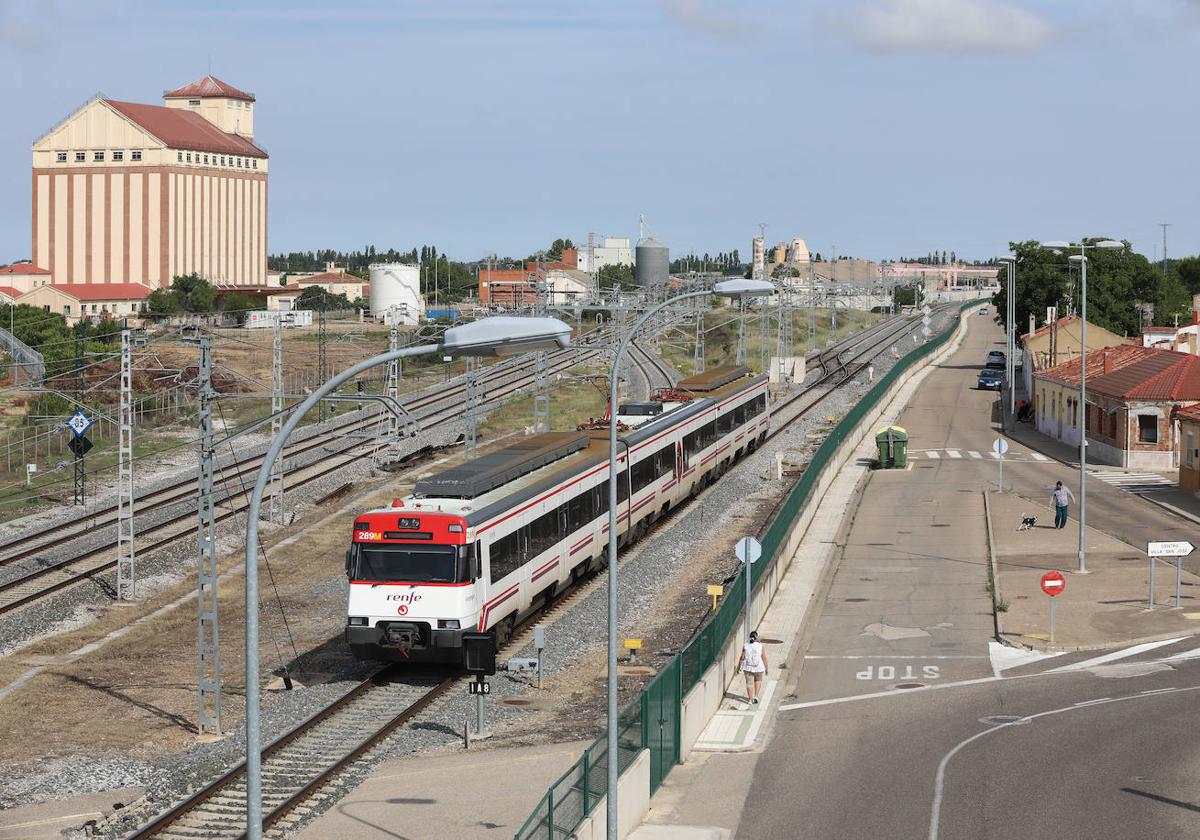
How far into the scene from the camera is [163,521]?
4562 centimetres

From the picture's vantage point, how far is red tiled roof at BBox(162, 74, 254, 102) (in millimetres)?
171375

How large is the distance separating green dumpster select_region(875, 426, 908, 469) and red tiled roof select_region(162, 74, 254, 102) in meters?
128

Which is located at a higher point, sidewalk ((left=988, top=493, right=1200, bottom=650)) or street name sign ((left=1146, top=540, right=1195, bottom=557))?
street name sign ((left=1146, top=540, right=1195, bottom=557))

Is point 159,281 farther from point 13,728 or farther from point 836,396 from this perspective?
point 13,728

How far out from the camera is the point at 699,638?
2447cm

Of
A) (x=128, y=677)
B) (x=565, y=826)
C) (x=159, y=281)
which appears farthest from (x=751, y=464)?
(x=159, y=281)

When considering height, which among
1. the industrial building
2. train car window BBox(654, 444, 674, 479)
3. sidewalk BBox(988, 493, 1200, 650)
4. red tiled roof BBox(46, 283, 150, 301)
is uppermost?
the industrial building

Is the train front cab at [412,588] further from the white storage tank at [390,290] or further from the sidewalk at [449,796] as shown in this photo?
the white storage tank at [390,290]

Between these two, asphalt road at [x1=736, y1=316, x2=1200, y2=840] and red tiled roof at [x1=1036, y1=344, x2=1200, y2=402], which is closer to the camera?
asphalt road at [x1=736, y1=316, x2=1200, y2=840]

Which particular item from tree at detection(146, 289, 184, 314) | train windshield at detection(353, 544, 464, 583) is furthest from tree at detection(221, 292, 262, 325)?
train windshield at detection(353, 544, 464, 583)

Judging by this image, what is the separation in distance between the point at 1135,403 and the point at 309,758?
44034 millimetres

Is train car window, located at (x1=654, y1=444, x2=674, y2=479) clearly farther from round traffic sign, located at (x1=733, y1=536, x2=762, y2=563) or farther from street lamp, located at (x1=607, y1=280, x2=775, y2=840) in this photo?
street lamp, located at (x1=607, y1=280, x2=775, y2=840)

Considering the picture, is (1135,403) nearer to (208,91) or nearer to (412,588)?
(412,588)

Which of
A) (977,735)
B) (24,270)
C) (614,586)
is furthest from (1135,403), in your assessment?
(24,270)
